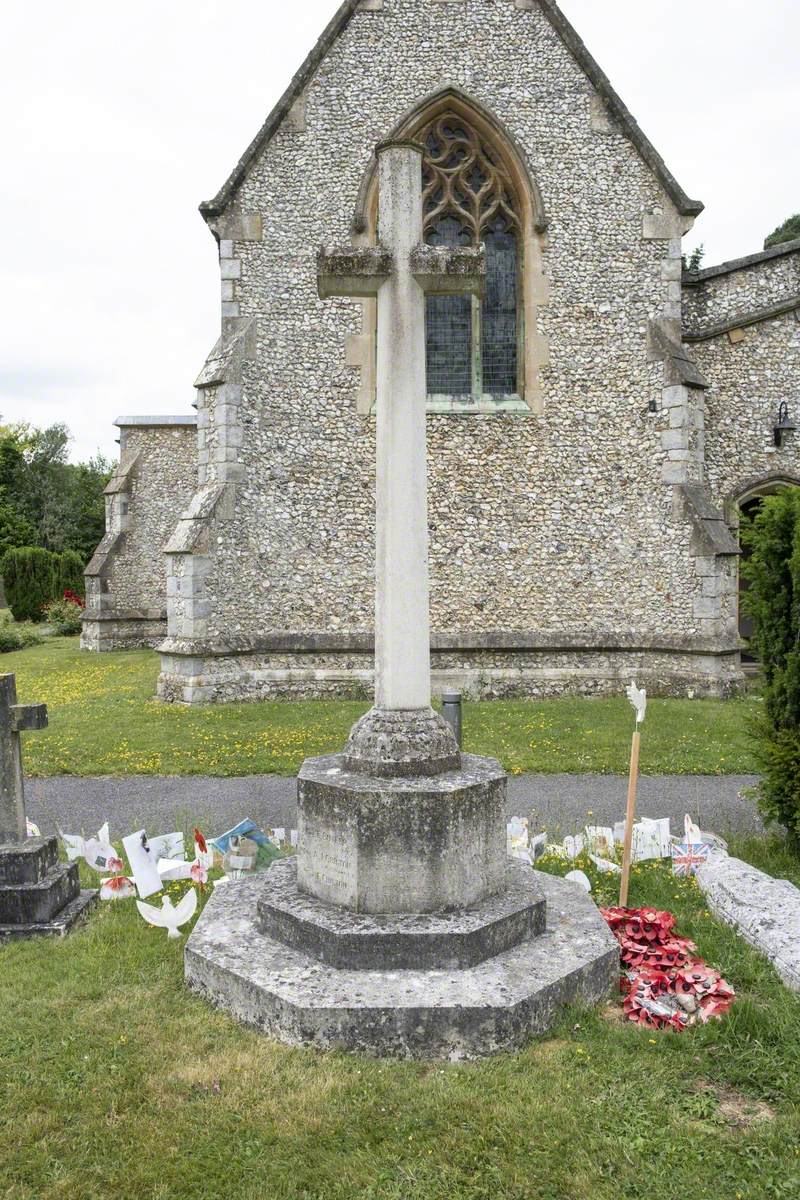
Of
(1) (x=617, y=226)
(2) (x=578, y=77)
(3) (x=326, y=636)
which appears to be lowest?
(3) (x=326, y=636)

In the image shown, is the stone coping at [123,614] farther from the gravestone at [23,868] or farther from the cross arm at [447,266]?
the cross arm at [447,266]

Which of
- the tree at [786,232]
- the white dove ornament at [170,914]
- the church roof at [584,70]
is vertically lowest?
the white dove ornament at [170,914]

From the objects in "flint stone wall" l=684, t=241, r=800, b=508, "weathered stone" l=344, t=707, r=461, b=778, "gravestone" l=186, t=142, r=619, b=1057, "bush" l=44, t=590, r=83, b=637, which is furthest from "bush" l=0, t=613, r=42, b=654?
"weathered stone" l=344, t=707, r=461, b=778

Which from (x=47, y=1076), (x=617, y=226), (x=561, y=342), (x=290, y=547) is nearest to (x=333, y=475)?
(x=290, y=547)

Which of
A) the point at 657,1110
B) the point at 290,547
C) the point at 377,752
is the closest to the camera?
the point at 657,1110

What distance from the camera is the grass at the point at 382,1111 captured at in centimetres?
251

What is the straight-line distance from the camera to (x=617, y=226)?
492 inches

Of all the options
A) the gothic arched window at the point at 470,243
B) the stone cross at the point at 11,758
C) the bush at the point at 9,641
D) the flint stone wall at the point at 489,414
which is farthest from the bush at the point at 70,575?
the stone cross at the point at 11,758

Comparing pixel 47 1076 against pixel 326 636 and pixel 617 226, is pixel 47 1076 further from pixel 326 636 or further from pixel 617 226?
pixel 617 226

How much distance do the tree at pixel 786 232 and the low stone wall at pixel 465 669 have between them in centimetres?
2049

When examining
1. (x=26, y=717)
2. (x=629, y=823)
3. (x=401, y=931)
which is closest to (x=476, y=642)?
(x=629, y=823)

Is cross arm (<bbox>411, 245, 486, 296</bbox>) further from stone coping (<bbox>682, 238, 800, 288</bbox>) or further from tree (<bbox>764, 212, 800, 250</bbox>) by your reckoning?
tree (<bbox>764, 212, 800, 250</bbox>)

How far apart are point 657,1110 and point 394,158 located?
428 centimetres

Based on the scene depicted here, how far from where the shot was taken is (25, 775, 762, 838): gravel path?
653 centimetres
